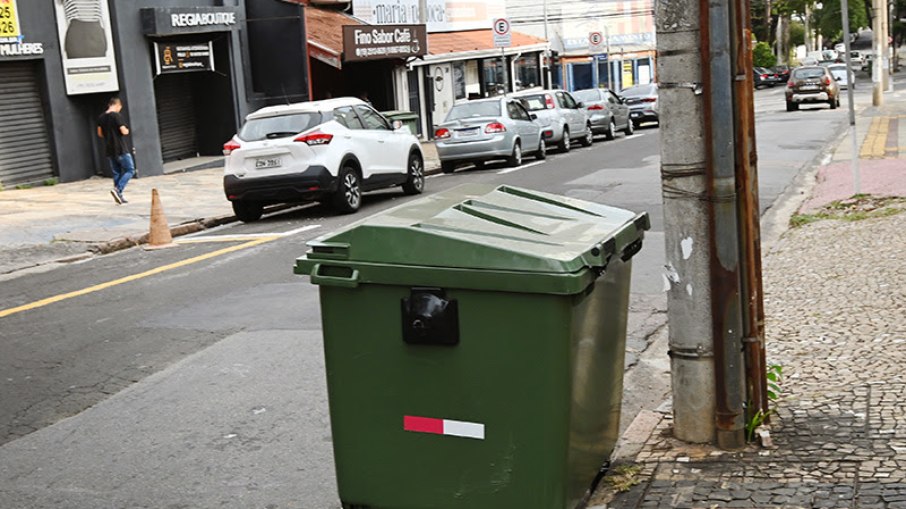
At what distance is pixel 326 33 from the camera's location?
30797mm

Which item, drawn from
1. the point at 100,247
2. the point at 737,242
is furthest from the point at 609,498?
the point at 100,247

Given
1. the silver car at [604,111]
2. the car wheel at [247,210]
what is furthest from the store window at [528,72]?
the car wheel at [247,210]

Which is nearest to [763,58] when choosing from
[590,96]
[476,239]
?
[590,96]

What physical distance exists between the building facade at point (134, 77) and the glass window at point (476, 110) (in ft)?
16.5

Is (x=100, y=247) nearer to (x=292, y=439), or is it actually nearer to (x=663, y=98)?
(x=292, y=439)

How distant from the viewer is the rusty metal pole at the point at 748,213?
532 centimetres

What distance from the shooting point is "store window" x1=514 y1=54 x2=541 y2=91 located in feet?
155

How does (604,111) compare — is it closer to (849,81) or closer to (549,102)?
(549,102)

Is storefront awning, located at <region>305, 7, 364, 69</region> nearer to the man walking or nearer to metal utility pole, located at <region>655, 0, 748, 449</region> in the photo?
the man walking

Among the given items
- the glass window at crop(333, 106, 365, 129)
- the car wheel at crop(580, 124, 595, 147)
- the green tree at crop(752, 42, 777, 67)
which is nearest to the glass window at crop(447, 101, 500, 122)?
the car wheel at crop(580, 124, 595, 147)

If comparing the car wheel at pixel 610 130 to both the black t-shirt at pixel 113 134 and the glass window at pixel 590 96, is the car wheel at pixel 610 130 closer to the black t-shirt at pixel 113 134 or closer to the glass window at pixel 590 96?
the glass window at pixel 590 96

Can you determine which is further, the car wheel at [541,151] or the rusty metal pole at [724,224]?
the car wheel at [541,151]

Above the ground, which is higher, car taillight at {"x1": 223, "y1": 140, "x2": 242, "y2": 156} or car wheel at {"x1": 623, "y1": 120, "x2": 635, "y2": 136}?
car taillight at {"x1": 223, "y1": 140, "x2": 242, "y2": 156}

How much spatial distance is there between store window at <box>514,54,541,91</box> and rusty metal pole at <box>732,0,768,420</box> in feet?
136
